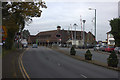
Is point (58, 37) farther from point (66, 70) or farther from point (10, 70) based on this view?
point (10, 70)

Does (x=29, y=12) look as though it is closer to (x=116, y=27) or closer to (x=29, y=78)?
(x=29, y=78)

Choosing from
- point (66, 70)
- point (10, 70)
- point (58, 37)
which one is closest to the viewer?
point (10, 70)

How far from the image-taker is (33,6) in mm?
28234

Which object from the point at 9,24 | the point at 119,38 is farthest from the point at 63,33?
the point at 9,24

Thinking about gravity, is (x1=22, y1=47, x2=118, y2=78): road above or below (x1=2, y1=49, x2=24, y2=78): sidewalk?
below

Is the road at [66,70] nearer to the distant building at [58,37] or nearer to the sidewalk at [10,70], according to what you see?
the sidewalk at [10,70]

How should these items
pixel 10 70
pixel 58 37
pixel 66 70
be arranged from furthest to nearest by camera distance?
1. pixel 58 37
2. pixel 66 70
3. pixel 10 70

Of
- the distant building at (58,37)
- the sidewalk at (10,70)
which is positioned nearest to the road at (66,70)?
the sidewalk at (10,70)

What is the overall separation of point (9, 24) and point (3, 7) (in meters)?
3.18

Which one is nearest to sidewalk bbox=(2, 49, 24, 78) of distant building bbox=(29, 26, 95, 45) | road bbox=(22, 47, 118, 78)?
road bbox=(22, 47, 118, 78)

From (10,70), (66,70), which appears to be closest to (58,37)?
(66,70)

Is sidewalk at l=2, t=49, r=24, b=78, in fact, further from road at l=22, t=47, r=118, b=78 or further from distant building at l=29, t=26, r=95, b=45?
distant building at l=29, t=26, r=95, b=45

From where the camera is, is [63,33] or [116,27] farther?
[63,33]

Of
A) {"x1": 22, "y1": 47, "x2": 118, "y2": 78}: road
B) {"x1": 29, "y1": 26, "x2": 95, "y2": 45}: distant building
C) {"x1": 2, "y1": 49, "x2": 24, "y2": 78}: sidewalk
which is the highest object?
{"x1": 29, "y1": 26, "x2": 95, "y2": 45}: distant building
